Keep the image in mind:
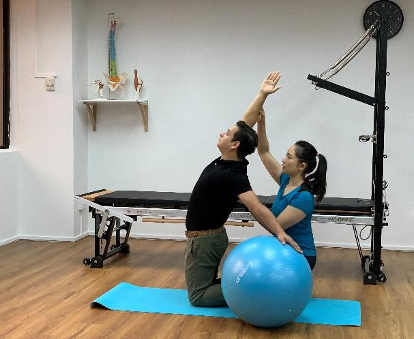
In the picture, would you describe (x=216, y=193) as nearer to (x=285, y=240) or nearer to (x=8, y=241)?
(x=285, y=240)

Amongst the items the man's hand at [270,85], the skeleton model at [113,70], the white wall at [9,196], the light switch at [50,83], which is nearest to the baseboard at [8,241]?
the white wall at [9,196]

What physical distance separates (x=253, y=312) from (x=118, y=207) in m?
1.70

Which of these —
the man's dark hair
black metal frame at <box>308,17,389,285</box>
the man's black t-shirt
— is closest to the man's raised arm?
the man's dark hair

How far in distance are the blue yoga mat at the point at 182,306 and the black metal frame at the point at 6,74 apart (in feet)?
7.56

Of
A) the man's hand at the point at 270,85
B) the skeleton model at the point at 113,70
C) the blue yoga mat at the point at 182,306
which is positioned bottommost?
the blue yoga mat at the point at 182,306

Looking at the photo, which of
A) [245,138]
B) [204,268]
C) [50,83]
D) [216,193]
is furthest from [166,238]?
[245,138]

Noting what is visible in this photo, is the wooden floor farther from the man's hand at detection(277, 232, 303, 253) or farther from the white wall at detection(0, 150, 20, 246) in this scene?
the man's hand at detection(277, 232, 303, 253)

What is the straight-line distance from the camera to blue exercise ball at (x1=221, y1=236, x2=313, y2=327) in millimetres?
2775

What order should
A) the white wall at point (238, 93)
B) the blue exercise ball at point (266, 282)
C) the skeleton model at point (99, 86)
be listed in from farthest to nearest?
the skeleton model at point (99, 86), the white wall at point (238, 93), the blue exercise ball at point (266, 282)

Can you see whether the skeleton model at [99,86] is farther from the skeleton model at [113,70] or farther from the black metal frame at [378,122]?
the black metal frame at [378,122]

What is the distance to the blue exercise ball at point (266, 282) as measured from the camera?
2.78 metres

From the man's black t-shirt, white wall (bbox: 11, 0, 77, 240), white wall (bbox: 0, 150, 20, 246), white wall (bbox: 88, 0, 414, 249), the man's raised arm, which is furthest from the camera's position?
white wall (bbox: 11, 0, 77, 240)

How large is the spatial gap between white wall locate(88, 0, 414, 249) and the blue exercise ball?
2287 mm

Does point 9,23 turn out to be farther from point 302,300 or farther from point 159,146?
point 302,300
